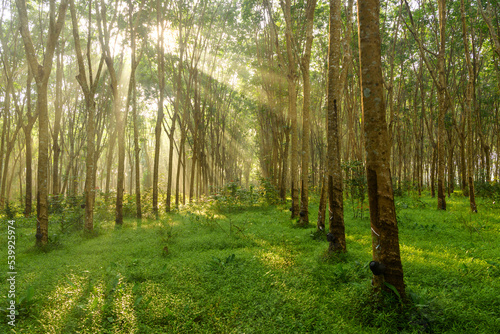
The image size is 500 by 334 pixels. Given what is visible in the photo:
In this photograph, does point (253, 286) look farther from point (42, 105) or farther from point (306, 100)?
point (42, 105)

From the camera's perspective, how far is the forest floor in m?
3.40

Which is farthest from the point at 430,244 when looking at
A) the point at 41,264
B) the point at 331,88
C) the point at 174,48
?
the point at 174,48

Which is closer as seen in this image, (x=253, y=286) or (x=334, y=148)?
(x=253, y=286)

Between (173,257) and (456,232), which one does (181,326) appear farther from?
(456,232)

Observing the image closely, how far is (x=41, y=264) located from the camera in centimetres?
583

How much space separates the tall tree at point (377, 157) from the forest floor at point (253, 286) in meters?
0.45

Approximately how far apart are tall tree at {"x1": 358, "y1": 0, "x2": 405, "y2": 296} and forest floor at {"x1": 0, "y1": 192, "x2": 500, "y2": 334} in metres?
0.45

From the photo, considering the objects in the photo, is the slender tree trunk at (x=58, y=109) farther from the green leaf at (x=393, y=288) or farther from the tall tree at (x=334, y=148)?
the green leaf at (x=393, y=288)

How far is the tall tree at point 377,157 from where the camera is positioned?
11.4 ft

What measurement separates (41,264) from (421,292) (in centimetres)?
708

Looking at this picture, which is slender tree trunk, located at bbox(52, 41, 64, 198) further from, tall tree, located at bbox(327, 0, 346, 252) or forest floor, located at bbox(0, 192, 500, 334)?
tall tree, located at bbox(327, 0, 346, 252)

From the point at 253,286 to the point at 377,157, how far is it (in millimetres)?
2725

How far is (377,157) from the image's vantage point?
3.50m

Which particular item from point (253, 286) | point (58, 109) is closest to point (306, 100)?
point (253, 286)
